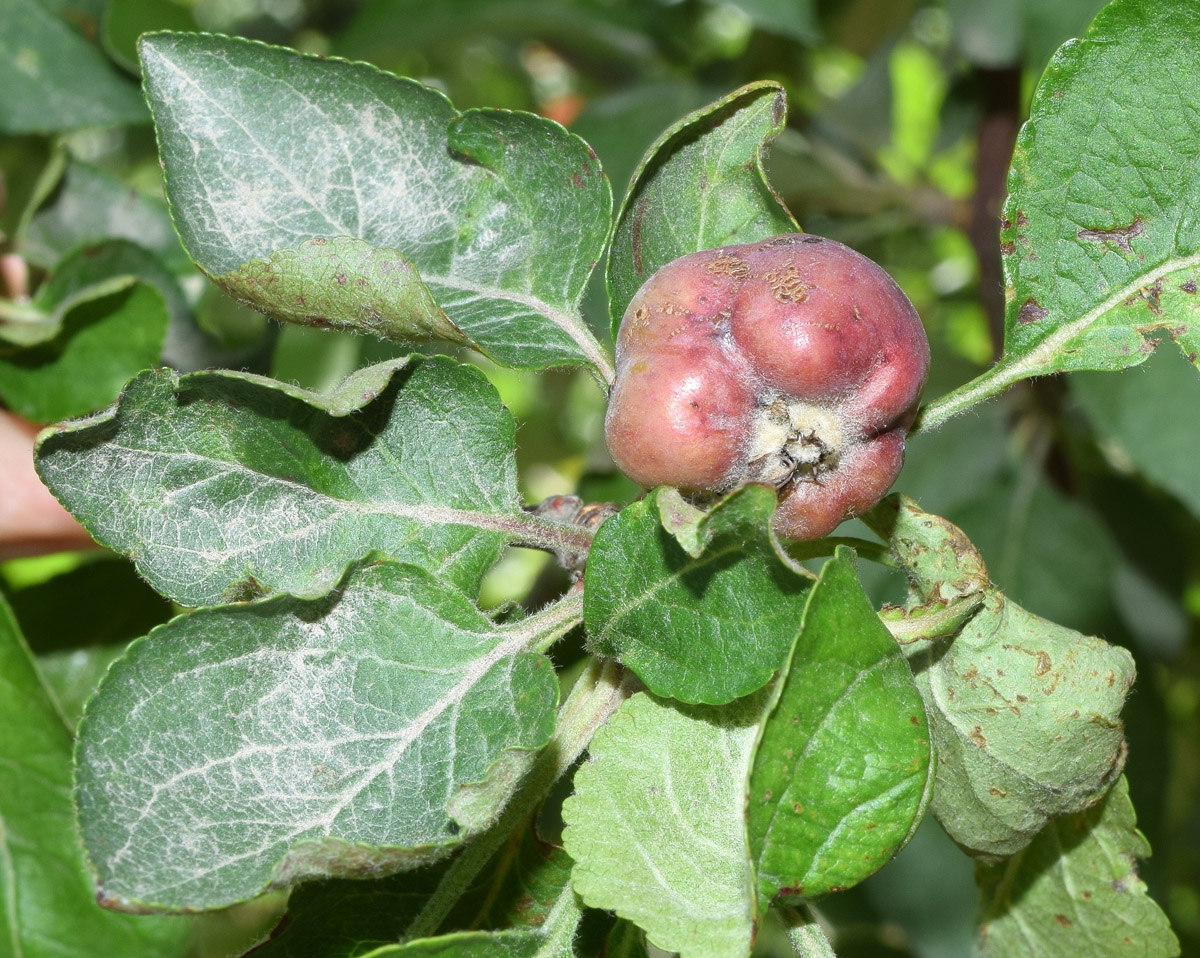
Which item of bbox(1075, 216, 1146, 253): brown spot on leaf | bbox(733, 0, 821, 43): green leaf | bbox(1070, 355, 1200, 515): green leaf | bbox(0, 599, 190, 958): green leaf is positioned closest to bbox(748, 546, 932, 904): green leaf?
bbox(1075, 216, 1146, 253): brown spot on leaf

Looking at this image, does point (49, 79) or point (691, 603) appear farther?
point (49, 79)

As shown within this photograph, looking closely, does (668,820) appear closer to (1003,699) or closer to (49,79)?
(1003,699)

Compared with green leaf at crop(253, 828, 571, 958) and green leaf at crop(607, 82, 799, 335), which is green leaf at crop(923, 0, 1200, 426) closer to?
green leaf at crop(607, 82, 799, 335)

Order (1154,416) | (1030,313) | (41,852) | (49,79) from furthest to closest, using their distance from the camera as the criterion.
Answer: (1154,416) < (49,79) < (41,852) < (1030,313)

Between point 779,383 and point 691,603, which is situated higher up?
point 779,383

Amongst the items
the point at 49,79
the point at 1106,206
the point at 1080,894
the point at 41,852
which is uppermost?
the point at 1106,206

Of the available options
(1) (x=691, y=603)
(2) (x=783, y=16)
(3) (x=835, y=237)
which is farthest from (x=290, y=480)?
(3) (x=835, y=237)

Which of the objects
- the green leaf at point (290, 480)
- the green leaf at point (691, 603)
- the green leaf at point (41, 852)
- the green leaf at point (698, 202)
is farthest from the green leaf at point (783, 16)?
the green leaf at point (41, 852)
